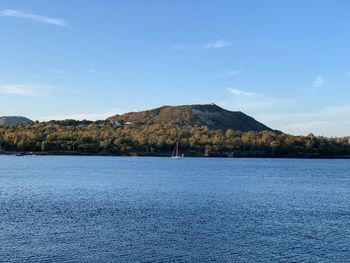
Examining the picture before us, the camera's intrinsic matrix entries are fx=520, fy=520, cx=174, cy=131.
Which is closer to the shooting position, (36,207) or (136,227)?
(136,227)

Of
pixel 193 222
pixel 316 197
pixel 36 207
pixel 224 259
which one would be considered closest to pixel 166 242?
pixel 224 259

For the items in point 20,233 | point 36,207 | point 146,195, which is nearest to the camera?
point 20,233

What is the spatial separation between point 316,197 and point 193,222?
35.3 m

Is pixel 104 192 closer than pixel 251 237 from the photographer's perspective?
No

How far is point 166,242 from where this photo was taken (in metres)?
41.7

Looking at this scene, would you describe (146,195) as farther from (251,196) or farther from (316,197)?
(316,197)

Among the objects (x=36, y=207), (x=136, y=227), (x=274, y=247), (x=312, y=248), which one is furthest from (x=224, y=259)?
(x=36, y=207)

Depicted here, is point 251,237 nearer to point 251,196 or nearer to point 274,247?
point 274,247

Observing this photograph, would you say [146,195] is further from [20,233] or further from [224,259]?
[224,259]

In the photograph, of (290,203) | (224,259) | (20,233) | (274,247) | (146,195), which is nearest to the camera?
(224,259)

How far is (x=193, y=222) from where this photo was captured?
169ft

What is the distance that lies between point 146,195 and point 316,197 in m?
26.3

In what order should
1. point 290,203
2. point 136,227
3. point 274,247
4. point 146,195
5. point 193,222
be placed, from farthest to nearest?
point 146,195, point 290,203, point 193,222, point 136,227, point 274,247

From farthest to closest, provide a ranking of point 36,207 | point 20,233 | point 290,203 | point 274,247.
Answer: point 290,203, point 36,207, point 20,233, point 274,247
